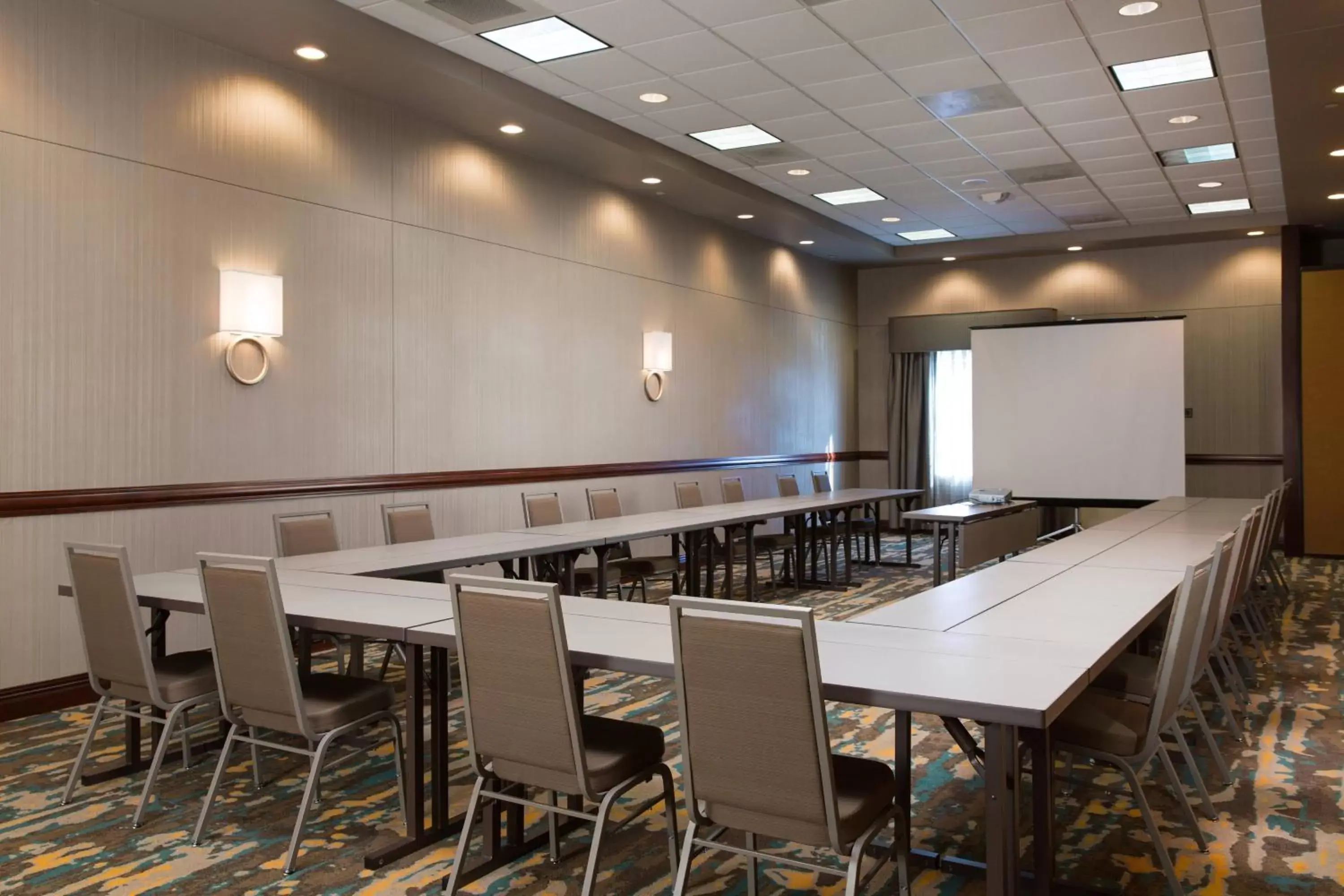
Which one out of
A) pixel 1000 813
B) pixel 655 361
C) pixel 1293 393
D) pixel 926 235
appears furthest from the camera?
pixel 926 235

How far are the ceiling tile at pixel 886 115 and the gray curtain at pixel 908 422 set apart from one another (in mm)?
5895

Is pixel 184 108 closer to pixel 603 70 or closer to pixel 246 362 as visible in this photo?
pixel 246 362

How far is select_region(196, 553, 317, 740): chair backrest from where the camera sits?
119 inches

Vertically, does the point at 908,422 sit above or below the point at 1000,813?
above

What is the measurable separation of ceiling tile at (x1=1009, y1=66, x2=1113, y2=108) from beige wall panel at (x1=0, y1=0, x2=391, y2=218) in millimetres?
4107

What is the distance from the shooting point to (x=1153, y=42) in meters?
5.70

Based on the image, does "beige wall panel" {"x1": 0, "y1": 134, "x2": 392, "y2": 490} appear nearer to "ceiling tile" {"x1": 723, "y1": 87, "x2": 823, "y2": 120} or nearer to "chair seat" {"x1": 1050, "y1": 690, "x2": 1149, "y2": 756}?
"ceiling tile" {"x1": 723, "y1": 87, "x2": 823, "y2": 120}

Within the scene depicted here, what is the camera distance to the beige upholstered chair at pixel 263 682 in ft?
9.93

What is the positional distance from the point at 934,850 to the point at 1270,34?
444 centimetres

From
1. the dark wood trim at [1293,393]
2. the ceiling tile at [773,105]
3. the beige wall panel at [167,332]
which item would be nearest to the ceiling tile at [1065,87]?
the ceiling tile at [773,105]

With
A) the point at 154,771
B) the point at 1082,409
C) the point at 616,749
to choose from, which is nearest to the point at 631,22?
the point at 616,749

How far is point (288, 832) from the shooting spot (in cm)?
327

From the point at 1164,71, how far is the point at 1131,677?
428 centimetres

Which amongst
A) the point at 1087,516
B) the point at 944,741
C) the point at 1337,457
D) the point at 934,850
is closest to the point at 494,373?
the point at 944,741
